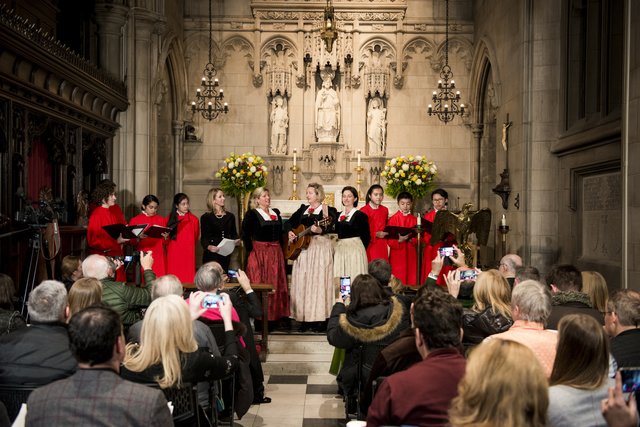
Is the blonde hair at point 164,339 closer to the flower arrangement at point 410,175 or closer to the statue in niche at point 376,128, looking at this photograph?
the flower arrangement at point 410,175

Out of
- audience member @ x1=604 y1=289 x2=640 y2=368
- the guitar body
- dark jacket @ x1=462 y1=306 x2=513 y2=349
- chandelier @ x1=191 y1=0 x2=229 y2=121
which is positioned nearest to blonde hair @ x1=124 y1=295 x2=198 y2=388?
dark jacket @ x1=462 y1=306 x2=513 y2=349

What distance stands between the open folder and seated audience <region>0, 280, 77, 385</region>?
3.78 meters

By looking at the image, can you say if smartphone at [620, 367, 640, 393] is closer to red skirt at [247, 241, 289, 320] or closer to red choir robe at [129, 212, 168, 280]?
red skirt at [247, 241, 289, 320]

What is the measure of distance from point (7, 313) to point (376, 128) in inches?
392

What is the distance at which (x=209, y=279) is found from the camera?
4.68 meters

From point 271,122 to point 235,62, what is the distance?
1.34 meters


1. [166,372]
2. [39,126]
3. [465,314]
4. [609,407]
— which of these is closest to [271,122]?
[39,126]

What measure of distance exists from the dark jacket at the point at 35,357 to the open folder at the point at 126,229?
3922mm

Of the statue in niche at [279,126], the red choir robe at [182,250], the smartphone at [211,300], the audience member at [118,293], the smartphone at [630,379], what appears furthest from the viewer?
the statue in niche at [279,126]

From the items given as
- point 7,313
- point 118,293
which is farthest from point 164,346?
point 118,293

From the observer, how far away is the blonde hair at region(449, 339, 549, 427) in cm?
213

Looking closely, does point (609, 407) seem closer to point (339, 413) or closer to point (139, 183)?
point (339, 413)

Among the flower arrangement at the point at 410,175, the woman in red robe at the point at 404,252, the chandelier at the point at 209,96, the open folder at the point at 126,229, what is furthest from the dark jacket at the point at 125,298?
the flower arrangement at the point at 410,175

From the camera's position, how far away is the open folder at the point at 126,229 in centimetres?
737
